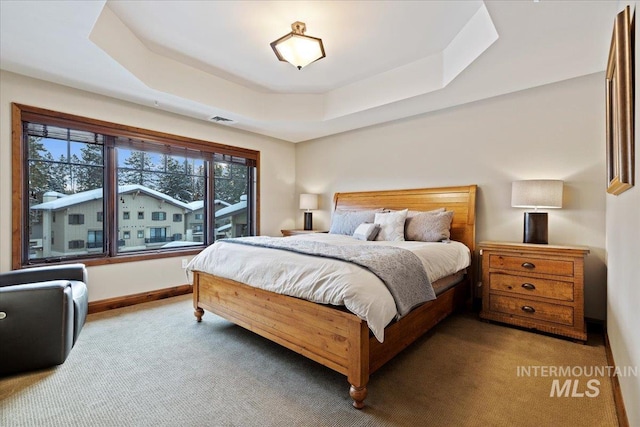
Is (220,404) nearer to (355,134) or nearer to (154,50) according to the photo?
(154,50)

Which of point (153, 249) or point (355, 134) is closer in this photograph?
point (153, 249)

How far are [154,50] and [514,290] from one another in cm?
434

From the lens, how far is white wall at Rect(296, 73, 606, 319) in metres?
2.86

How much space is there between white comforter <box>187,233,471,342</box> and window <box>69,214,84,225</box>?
4.95ft

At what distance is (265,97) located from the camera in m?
4.21

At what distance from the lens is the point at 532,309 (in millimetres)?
2760

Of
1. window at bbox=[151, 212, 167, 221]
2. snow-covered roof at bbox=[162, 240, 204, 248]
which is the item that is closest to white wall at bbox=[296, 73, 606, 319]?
snow-covered roof at bbox=[162, 240, 204, 248]

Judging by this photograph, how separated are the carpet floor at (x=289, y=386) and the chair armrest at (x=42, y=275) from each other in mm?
554

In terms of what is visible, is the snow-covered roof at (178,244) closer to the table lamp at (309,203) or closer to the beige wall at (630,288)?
the table lamp at (309,203)

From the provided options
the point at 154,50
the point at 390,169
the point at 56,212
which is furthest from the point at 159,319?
the point at 390,169

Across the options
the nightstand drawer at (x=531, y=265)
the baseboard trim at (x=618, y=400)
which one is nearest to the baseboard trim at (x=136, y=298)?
the nightstand drawer at (x=531, y=265)

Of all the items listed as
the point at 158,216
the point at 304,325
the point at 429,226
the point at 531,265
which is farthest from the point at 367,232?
the point at 158,216

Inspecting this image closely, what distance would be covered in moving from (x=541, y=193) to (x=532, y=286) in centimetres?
89

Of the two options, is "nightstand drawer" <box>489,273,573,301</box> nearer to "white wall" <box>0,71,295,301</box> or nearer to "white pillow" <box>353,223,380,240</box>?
"white pillow" <box>353,223,380,240</box>
